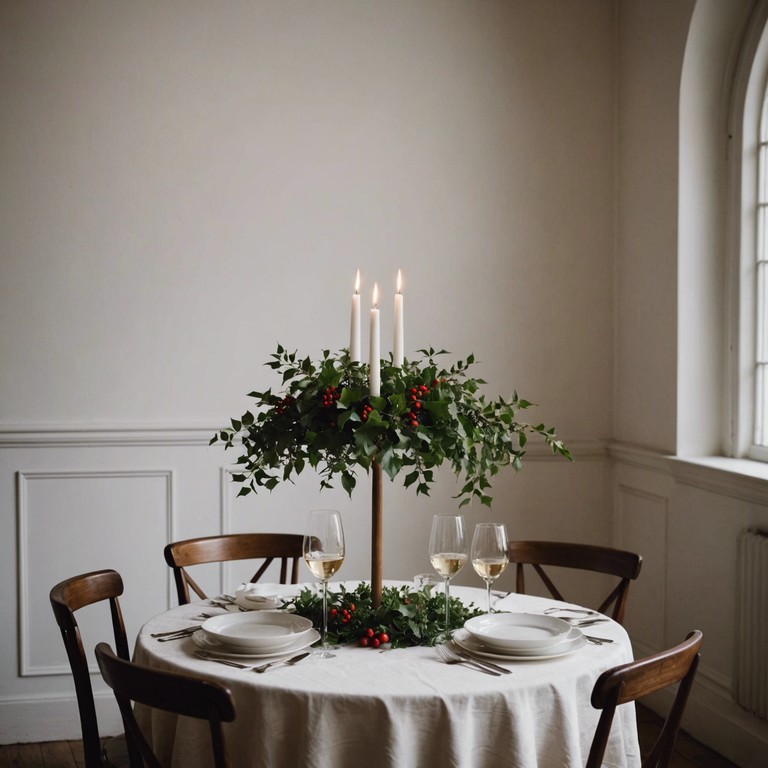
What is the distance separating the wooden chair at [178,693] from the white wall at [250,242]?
205 cm

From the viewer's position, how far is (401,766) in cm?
173

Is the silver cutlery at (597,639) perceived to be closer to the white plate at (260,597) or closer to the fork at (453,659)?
the fork at (453,659)

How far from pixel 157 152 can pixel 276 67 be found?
60 centimetres

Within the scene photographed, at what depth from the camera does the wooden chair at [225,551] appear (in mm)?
2783

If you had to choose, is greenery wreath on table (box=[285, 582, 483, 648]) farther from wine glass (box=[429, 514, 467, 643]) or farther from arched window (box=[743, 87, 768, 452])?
arched window (box=[743, 87, 768, 452])

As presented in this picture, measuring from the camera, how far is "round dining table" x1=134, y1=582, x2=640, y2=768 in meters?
1.74

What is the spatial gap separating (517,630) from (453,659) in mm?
215

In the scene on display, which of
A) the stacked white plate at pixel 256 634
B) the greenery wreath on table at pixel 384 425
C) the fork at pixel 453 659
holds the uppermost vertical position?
the greenery wreath on table at pixel 384 425

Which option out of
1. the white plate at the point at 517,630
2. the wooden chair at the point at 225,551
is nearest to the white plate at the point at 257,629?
the white plate at the point at 517,630

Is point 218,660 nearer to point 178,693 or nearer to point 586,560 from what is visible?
point 178,693

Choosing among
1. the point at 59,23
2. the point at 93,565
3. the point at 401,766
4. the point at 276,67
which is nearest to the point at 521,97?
the point at 276,67

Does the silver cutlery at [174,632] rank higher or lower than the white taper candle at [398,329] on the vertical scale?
lower

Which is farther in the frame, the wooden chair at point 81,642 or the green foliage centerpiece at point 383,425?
the wooden chair at point 81,642

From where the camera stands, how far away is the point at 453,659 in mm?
1956
